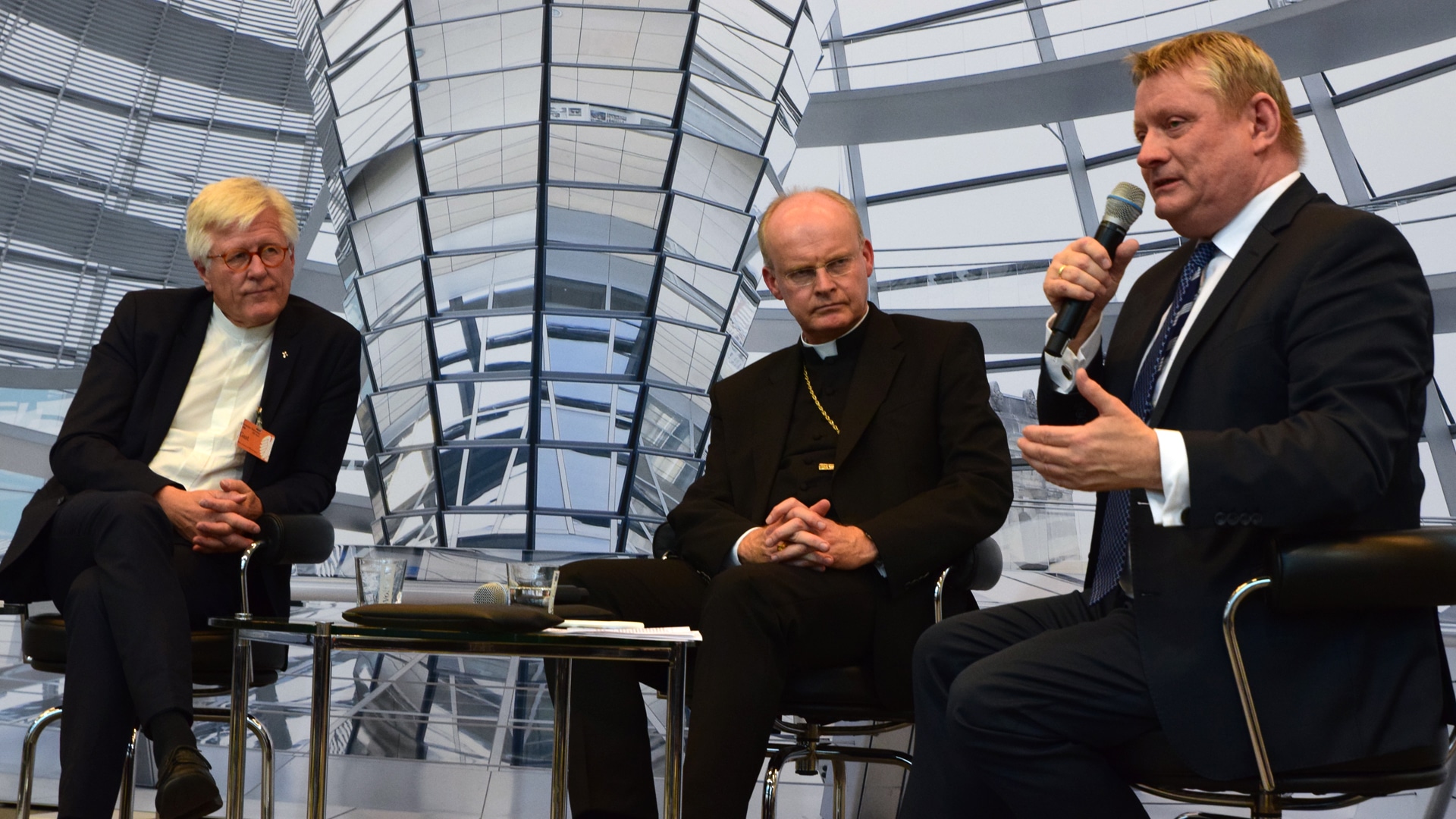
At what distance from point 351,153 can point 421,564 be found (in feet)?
Answer: 18.5

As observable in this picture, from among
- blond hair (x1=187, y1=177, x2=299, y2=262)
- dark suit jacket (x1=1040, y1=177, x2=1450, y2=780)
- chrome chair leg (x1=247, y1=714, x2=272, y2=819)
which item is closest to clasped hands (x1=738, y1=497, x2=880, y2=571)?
dark suit jacket (x1=1040, y1=177, x2=1450, y2=780)

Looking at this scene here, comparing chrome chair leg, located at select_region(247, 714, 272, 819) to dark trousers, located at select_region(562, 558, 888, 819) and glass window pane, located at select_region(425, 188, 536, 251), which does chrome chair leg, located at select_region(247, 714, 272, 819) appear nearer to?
dark trousers, located at select_region(562, 558, 888, 819)

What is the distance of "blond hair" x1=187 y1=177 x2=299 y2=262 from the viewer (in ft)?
8.09

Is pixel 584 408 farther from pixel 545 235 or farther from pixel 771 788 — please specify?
pixel 771 788

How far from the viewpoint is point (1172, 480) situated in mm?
1396

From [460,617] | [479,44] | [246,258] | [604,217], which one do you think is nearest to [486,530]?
[604,217]

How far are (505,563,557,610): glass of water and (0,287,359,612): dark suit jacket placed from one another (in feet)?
2.39

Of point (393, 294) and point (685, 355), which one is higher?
point (393, 294)

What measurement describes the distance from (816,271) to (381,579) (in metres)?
1.03

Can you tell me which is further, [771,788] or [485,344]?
[485,344]

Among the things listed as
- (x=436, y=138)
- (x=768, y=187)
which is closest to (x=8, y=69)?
(x=436, y=138)

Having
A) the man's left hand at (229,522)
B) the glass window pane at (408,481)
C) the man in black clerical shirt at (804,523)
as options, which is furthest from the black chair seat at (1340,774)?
the glass window pane at (408,481)

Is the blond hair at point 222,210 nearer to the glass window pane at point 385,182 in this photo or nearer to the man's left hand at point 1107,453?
the man's left hand at point 1107,453

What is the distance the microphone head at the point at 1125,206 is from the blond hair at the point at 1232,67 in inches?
6.6
